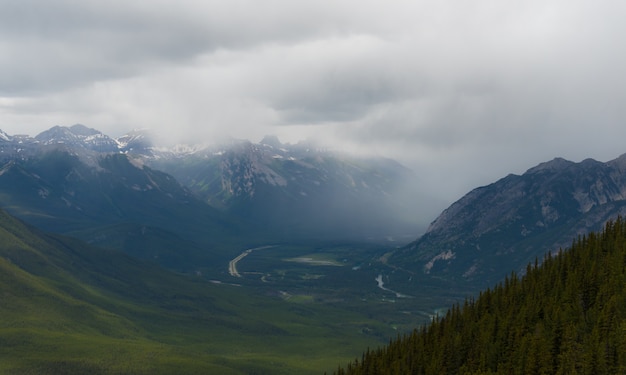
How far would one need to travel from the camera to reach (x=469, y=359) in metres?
177

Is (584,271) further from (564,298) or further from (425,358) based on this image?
(425,358)

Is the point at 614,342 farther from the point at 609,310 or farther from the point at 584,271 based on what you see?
the point at 584,271

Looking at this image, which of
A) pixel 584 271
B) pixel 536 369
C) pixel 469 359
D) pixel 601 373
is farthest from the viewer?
pixel 584 271

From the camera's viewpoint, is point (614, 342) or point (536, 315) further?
point (536, 315)

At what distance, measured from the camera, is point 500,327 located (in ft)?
600

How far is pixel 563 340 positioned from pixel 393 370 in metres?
59.2

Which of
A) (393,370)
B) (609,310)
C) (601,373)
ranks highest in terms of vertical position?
(609,310)

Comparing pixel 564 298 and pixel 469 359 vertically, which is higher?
pixel 564 298

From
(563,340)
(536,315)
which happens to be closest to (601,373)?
(563,340)

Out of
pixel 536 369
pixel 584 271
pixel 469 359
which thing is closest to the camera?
pixel 536 369

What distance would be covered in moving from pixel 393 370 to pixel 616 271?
6918 centimetres

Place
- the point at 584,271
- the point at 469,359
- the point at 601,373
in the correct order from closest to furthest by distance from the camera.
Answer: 1. the point at 601,373
2. the point at 469,359
3. the point at 584,271

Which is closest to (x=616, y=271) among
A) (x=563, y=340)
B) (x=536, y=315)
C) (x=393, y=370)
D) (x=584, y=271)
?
(x=584, y=271)

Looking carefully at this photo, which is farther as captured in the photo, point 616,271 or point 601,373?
point 616,271
